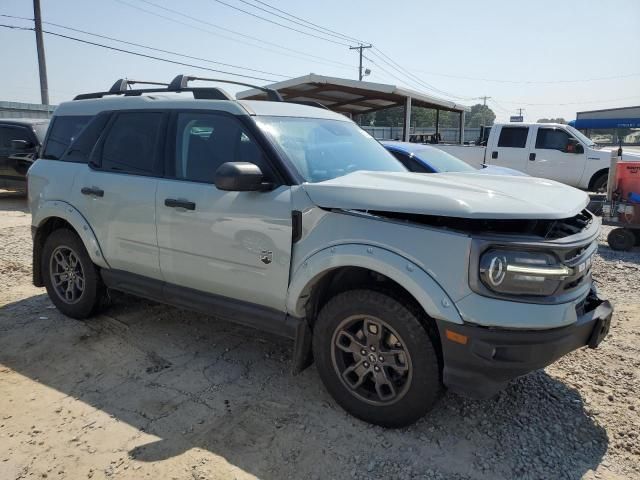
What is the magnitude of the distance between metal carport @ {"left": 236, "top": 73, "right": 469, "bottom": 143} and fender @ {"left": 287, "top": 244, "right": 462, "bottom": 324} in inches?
527

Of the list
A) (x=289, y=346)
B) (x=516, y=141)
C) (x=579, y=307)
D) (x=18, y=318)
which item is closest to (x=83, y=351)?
(x=18, y=318)

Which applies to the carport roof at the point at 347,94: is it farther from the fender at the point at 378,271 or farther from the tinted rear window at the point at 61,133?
the fender at the point at 378,271

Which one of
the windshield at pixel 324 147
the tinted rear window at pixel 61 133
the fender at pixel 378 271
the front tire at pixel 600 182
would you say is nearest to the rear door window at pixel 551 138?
the front tire at pixel 600 182

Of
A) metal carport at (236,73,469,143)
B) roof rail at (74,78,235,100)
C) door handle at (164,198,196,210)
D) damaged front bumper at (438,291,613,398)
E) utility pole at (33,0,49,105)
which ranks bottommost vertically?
damaged front bumper at (438,291,613,398)

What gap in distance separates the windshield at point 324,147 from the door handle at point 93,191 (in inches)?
63.5

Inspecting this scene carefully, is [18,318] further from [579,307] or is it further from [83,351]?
[579,307]

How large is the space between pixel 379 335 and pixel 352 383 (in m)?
0.38

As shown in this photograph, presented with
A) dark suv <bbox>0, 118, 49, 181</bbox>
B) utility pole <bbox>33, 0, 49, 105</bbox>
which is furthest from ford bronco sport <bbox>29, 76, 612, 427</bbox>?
utility pole <bbox>33, 0, 49, 105</bbox>

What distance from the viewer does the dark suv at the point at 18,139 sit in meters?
11.0

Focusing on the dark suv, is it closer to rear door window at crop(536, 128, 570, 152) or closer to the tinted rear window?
the tinted rear window

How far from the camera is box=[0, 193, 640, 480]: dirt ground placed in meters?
2.59

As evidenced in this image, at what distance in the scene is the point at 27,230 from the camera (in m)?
8.58

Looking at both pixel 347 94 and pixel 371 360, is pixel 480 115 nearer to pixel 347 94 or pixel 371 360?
pixel 347 94

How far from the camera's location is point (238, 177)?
2.92m
